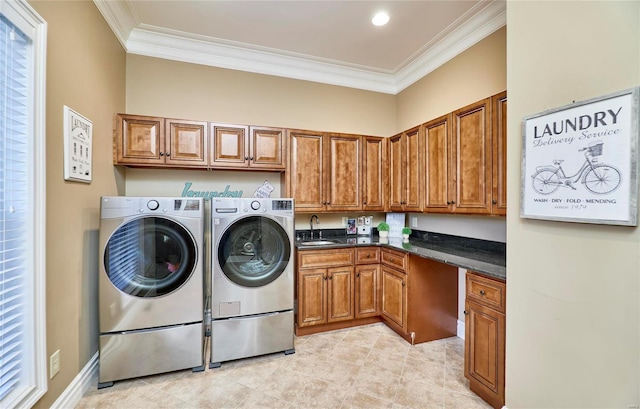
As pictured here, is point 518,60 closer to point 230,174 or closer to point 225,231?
point 225,231

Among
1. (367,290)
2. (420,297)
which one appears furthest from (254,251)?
(420,297)

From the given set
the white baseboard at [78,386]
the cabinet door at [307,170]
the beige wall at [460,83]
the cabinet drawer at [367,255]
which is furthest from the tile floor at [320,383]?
the beige wall at [460,83]

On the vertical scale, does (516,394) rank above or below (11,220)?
below

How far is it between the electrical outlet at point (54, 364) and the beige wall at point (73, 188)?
0.12 feet

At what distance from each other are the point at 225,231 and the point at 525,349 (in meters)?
2.18

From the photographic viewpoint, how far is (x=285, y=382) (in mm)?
2064

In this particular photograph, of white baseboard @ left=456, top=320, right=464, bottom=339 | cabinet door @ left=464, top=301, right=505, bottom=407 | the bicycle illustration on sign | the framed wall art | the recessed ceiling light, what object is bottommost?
white baseboard @ left=456, top=320, right=464, bottom=339

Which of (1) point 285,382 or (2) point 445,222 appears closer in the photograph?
(1) point 285,382

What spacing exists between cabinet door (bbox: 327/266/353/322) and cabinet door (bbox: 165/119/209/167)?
5.72 feet

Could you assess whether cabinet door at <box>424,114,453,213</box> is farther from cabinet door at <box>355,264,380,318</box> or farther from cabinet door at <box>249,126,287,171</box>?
cabinet door at <box>249,126,287,171</box>

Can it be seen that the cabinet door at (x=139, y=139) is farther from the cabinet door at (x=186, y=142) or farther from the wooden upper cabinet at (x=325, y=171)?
the wooden upper cabinet at (x=325, y=171)

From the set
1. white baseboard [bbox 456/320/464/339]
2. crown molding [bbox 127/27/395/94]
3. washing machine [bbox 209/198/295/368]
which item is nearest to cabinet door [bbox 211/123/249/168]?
washing machine [bbox 209/198/295/368]

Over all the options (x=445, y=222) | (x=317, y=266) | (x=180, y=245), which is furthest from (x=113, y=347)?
(x=445, y=222)

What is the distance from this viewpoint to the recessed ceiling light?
246 centimetres
